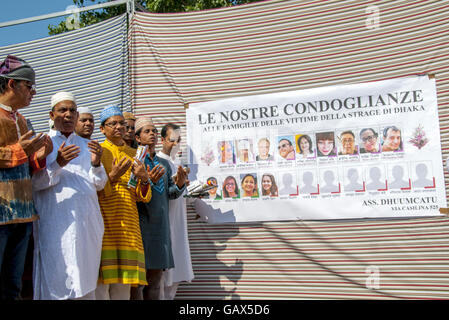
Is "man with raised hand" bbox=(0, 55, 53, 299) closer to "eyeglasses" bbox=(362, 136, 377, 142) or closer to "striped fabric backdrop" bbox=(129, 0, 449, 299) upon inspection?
"striped fabric backdrop" bbox=(129, 0, 449, 299)

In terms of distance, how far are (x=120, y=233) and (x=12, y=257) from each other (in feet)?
2.38

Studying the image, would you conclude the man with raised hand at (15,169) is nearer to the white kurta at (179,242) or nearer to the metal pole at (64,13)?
the white kurta at (179,242)

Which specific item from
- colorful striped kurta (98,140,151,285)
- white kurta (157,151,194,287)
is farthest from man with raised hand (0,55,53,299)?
white kurta (157,151,194,287)

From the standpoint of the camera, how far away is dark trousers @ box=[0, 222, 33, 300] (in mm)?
2445

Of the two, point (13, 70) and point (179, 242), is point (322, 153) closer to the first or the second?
point (179, 242)

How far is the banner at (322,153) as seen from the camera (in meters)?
3.59

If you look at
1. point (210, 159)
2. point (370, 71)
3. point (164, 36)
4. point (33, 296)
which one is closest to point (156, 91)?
point (164, 36)

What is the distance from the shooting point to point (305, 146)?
3877 millimetres

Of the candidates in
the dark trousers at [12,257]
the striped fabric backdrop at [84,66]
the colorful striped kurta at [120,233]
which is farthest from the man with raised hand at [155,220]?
the dark trousers at [12,257]

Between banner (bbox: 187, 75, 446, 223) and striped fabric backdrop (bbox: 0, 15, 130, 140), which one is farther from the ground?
striped fabric backdrop (bbox: 0, 15, 130, 140)

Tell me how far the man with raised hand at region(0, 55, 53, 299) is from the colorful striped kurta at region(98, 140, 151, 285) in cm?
56

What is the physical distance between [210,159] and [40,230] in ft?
5.66

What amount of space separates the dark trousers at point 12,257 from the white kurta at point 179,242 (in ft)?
4.91

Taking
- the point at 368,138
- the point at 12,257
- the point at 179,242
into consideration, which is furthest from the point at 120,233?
the point at 368,138
